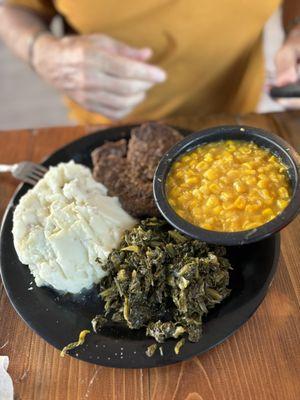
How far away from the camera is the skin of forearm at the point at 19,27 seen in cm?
262

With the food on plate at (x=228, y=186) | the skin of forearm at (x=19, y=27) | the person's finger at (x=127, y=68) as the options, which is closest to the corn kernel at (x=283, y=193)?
the food on plate at (x=228, y=186)

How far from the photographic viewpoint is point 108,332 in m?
1.63

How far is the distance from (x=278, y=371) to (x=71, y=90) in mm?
1746

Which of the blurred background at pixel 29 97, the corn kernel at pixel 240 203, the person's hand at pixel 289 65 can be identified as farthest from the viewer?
the blurred background at pixel 29 97

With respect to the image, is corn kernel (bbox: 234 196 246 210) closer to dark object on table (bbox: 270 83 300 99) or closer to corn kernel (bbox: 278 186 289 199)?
corn kernel (bbox: 278 186 289 199)

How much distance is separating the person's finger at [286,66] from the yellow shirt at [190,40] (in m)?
0.22

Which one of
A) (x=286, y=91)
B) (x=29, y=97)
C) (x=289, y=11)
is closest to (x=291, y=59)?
(x=286, y=91)

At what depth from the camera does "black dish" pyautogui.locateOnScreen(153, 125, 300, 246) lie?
1.52m

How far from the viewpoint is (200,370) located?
1.57 meters

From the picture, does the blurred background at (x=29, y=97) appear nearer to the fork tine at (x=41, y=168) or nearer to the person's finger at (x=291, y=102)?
the person's finger at (x=291, y=102)

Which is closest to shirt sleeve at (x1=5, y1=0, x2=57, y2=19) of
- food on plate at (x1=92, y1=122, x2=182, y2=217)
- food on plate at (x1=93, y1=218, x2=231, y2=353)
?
food on plate at (x1=92, y1=122, x2=182, y2=217)

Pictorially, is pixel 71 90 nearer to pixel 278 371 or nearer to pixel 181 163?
pixel 181 163

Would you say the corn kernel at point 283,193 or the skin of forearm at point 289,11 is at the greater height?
the skin of forearm at point 289,11

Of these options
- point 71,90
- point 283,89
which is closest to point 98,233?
point 71,90
